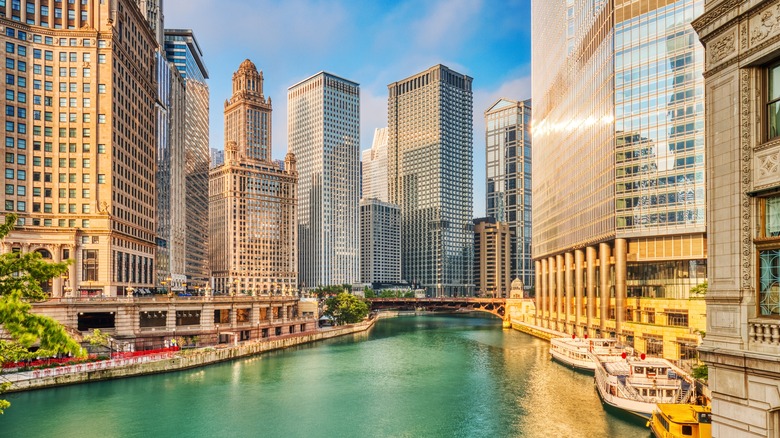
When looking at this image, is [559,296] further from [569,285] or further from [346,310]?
[346,310]

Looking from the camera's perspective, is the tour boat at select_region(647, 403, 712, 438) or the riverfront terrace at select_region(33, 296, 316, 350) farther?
the riverfront terrace at select_region(33, 296, 316, 350)

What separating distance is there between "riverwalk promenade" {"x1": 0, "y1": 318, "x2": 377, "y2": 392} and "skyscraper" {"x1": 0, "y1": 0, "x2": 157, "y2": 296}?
26753 millimetres

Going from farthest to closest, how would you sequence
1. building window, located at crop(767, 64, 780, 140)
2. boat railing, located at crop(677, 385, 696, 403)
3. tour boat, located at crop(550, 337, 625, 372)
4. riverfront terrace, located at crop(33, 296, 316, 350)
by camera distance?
riverfront terrace, located at crop(33, 296, 316, 350) → tour boat, located at crop(550, 337, 625, 372) → boat railing, located at crop(677, 385, 696, 403) → building window, located at crop(767, 64, 780, 140)

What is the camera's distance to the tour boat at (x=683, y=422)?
42.9 meters

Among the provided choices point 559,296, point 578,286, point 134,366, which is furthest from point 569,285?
point 134,366

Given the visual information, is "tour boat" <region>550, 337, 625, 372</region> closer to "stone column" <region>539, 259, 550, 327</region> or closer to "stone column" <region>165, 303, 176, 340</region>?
"stone column" <region>539, 259, 550, 327</region>

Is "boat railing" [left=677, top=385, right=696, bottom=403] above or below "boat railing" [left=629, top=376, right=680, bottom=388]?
below

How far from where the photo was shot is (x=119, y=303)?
324 ft

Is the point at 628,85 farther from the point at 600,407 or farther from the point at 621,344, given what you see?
the point at 600,407

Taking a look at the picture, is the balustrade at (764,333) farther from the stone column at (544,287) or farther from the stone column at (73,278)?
the stone column at (544,287)

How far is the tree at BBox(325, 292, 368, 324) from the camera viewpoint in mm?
172125

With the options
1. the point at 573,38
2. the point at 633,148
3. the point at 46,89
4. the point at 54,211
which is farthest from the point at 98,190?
the point at 573,38

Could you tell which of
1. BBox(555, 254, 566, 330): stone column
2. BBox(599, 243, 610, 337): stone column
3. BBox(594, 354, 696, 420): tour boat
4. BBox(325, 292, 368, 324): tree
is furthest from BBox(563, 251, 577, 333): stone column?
BBox(594, 354, 696, 420): tour boat

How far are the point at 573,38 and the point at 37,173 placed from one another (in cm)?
12089
